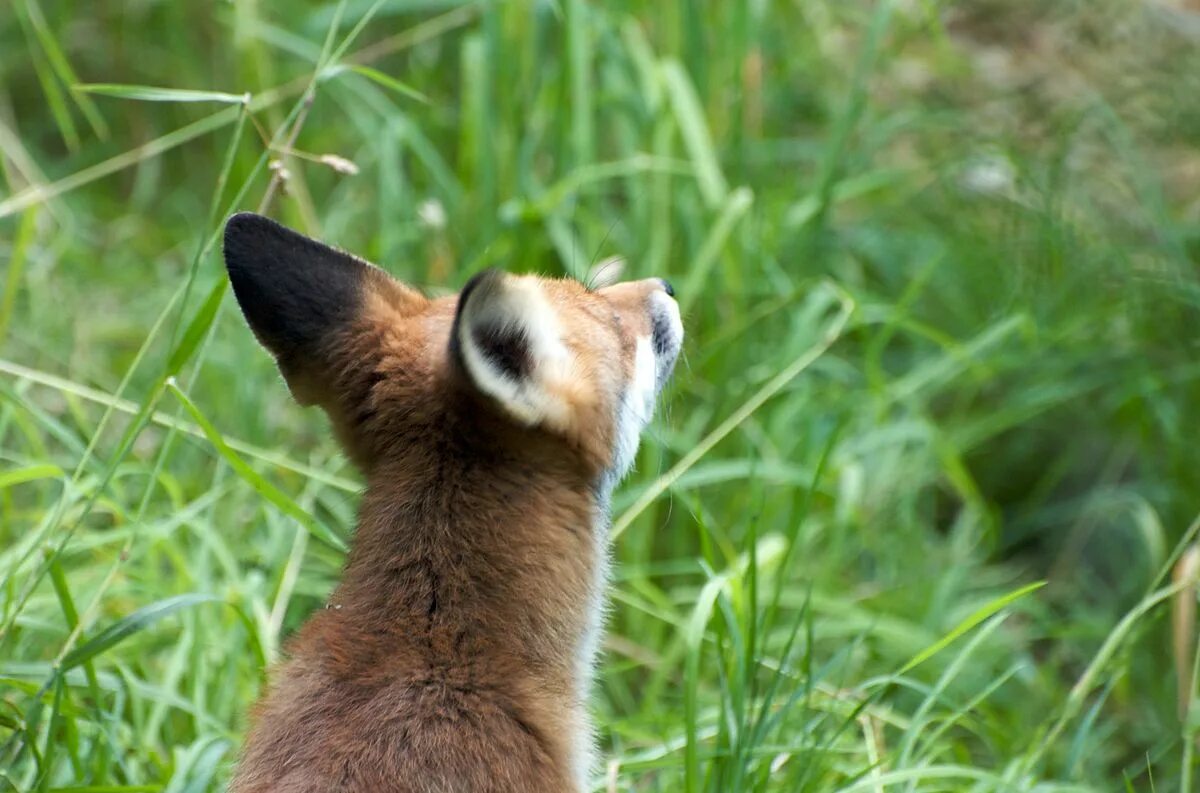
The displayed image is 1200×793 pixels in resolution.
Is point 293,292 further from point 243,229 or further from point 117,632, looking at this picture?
point 117,632

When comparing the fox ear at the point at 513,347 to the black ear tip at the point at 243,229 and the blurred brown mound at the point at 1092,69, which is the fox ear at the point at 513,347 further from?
the blurred brown mound at the point at 1092,69

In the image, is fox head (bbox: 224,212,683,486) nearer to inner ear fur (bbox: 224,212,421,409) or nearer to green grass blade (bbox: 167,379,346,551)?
inner ear fur (bbox: 224,212,421,409)

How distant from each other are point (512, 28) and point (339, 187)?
4.12 feet

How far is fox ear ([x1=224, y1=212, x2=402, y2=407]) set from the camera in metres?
2.66

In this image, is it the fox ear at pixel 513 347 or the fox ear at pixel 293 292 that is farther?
the fox ear at pixel 293 292

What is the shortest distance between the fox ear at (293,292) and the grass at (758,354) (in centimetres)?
65

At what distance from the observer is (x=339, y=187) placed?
20.3 ft

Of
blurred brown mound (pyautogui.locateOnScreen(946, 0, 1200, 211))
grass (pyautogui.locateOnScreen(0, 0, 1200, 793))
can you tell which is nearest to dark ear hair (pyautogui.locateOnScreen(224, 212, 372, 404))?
grass (pyautogui.locateOnScreen(0, 0, 1200, 793))

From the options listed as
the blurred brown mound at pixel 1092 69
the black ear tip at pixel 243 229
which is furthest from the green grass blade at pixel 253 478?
the blurred brown mound at pixel 1092 69

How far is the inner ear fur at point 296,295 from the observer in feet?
8.74

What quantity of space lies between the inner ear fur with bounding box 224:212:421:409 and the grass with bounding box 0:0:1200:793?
64cm

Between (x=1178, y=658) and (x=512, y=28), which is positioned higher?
(x=512, y=28)

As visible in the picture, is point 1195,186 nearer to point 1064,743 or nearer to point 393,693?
point 1064,743

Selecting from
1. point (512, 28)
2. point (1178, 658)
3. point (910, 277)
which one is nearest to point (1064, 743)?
point (1178, 658)
